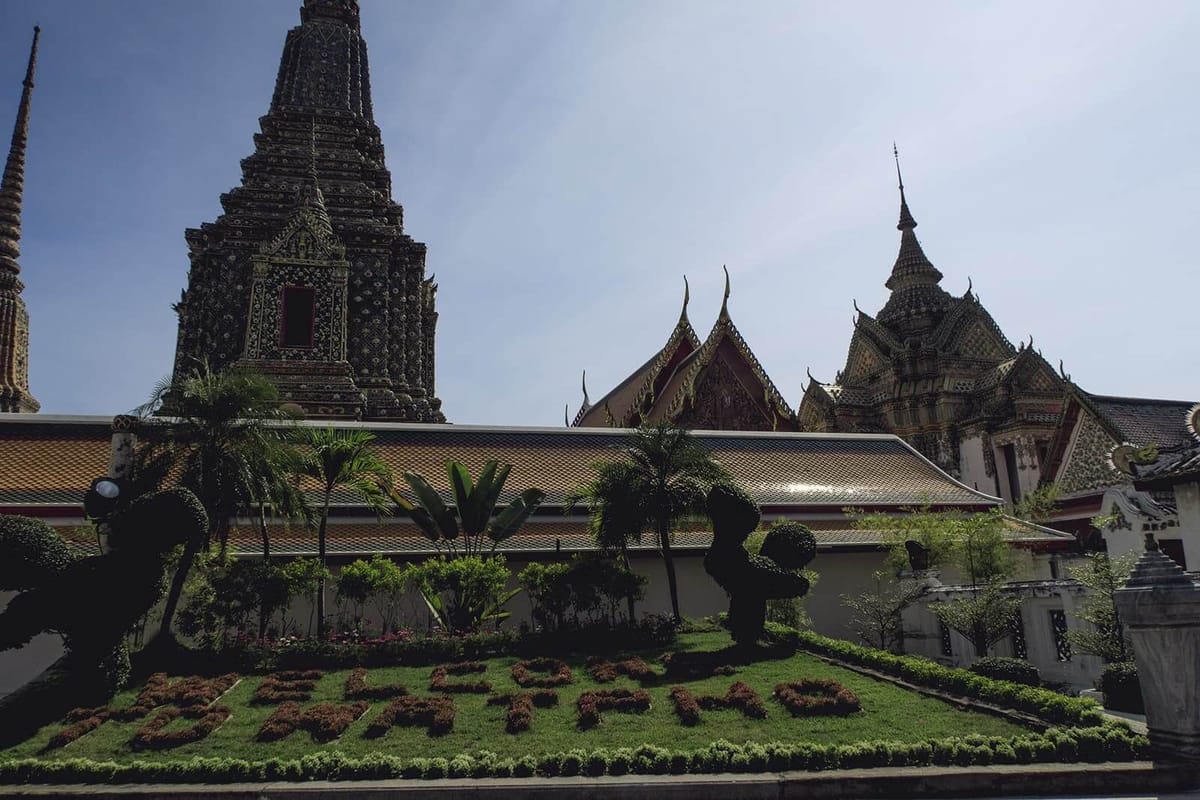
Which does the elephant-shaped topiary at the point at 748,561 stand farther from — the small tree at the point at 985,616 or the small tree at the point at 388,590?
the small tree at the point at 388,590

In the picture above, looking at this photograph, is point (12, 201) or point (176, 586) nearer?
point (176, 586)

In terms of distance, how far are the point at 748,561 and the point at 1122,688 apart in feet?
17.2

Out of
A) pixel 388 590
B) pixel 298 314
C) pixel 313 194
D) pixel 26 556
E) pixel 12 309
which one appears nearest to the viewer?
pixel 26 556

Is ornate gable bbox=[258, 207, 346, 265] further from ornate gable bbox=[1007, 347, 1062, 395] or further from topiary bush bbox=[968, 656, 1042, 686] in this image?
ornate gable bbox=[1007, 347, 1062, 395]

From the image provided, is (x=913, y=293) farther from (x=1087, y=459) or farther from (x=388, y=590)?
(x=388, y=590)

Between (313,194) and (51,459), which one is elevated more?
(313,194)

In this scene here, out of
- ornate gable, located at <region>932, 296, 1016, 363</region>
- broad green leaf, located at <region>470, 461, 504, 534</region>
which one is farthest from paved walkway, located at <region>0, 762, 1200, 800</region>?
ornate gable, located at <region>932, 296, 1016, 363</region>

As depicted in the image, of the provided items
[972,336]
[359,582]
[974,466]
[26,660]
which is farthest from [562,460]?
[972,336]

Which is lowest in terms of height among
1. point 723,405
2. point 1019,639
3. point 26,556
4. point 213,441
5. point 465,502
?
point 1019,639

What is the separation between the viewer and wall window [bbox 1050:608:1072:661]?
12.3 metres

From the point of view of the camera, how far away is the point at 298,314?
87.8 ft

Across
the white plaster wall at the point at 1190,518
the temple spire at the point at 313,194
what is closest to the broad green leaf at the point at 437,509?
the white plaster wall at the point at 1190,518

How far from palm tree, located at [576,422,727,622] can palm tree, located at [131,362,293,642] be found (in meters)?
5.80

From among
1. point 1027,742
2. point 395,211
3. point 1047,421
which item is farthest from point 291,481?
point 1047,421
